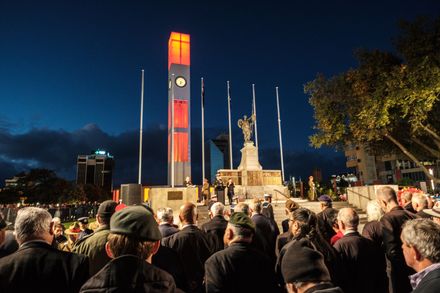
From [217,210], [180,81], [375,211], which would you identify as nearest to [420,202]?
[375,211]

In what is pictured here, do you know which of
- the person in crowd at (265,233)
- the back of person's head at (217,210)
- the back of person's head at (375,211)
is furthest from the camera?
the back of person's head at (217,210)

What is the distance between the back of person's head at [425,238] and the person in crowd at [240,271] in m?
1.31

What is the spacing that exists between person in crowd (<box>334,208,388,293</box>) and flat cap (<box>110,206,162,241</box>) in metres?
2.72

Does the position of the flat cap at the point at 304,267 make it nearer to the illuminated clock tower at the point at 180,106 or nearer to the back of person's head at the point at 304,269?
the back of person's head at the point at 304,269

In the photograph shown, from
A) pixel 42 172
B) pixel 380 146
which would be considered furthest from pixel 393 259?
pixel 42 172

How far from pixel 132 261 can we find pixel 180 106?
4633cm

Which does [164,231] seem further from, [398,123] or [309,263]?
[398,123]

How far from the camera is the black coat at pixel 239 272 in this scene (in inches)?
106

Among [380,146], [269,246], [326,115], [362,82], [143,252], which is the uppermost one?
[362,82]

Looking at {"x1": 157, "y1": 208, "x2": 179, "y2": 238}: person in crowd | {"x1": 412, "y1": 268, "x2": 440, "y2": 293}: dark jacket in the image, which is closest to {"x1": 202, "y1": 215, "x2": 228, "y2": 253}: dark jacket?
{"x1": 157, "y1": 208, "x2": 179, "y2": 238}: person in crowd

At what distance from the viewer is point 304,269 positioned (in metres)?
1.87

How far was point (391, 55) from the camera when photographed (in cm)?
1783

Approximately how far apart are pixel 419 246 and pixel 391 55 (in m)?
19.4

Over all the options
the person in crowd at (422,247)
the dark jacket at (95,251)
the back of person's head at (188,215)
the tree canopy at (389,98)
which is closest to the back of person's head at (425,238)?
the person in crowd at (422,247)
